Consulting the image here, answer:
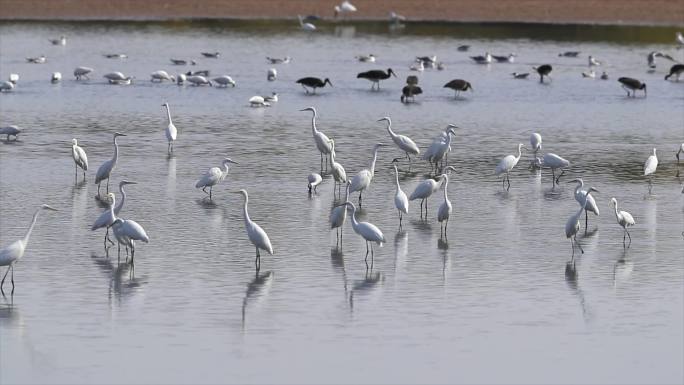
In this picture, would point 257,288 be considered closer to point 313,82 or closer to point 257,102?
point 257,102

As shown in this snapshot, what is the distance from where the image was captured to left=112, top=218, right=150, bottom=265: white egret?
16969 millimetres

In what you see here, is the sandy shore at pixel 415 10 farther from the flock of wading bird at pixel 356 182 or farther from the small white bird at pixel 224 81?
the small white bird at pixel 224 81

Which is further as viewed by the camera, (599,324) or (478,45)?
(478,45)

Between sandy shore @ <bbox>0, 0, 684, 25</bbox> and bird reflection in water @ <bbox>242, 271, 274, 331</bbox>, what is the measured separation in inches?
1746

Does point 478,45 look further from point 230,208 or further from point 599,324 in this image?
point 599,324

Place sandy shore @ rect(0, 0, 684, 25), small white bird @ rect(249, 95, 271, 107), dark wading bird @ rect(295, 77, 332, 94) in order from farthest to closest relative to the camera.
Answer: sandy shore @ rect(0, 0, 684, 25) < dark wading bird @ rect(295, 77, 332, 94) < small white bird @ rect(249, 95, 271, 107)

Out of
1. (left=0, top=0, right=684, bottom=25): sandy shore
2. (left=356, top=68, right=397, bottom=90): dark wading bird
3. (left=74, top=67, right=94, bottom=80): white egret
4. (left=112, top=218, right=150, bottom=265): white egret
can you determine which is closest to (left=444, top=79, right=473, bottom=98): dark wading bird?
(left=356, top=68, right=397, bottom=90): dark wading bird

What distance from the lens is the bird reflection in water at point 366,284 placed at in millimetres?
15914

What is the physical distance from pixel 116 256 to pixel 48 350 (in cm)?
423

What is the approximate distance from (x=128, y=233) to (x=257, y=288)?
201 centimetres

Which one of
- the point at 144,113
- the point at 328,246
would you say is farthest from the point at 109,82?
the point at 328,246

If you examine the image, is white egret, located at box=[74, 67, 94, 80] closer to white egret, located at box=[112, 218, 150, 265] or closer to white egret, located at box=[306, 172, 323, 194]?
white egret, located at box=[306, 172, 323, 194]

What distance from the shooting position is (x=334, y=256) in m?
17.8

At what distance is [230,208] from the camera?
69.5ft
